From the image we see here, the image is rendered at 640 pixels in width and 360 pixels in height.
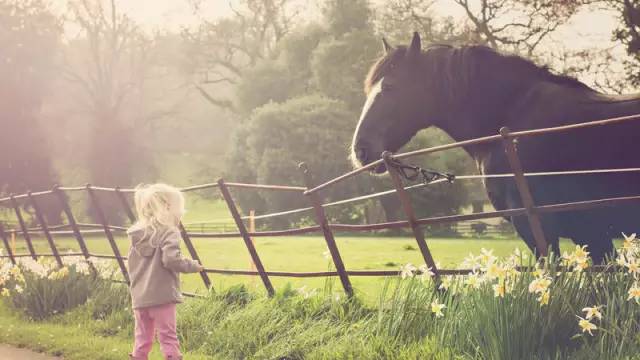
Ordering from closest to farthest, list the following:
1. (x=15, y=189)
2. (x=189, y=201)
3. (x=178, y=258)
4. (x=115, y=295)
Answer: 1. (x=178, y=258)
2. (x=115, y=295)
3. (x=15, y=189)
4. (x=189, y=201)

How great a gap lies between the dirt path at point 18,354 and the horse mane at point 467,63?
391cm

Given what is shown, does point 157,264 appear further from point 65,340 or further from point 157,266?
point 65,340

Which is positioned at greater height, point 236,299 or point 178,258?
point 178,258

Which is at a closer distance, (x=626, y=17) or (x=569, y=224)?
(x=569, y=224)

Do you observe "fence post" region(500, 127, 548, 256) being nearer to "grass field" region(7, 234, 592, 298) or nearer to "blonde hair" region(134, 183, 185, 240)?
"blonde hair" region(134, 183, 185, 240)

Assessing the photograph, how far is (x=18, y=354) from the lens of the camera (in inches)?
265

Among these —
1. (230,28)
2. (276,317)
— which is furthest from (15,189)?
(276,317)

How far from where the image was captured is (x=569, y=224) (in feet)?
16.8

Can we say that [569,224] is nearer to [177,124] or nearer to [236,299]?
[236,299]

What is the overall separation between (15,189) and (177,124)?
16993 millimetres

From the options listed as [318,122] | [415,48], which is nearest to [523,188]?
[415,48]

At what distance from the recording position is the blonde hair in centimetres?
488

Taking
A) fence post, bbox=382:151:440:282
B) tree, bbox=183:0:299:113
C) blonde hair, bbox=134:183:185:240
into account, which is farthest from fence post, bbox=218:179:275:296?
tree, bbox=183:0:299:113

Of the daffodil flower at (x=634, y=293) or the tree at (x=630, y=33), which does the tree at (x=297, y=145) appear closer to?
the tree at (x=630, y=33)
